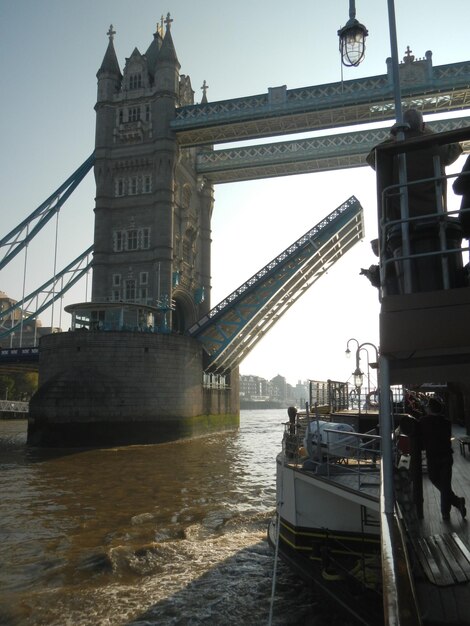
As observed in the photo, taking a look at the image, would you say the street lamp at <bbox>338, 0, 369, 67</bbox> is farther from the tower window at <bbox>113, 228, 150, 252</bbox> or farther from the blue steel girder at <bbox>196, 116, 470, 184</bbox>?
the blue steel girder at <bbox>196, 116, 470, 184</bbox>

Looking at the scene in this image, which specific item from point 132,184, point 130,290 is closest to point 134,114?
point 132,184

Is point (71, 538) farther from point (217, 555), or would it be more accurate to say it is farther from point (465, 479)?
point (465, 479)

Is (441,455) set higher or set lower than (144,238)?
lower

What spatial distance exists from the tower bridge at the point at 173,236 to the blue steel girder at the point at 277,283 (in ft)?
0.31

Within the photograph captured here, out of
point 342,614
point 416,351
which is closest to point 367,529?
point 342,614

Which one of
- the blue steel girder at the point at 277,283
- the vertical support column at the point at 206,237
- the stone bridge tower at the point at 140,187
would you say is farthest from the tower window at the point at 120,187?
the blue steel girder at the point at 277,283

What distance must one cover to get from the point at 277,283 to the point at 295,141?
1531cm

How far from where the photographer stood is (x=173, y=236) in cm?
3809

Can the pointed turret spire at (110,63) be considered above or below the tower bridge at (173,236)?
above

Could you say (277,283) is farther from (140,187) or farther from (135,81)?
(135,81)

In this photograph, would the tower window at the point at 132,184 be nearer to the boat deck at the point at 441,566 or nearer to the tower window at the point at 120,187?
the tower window at the point at 120,187

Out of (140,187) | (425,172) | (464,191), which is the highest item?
(140,187)

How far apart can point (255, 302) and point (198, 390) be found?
7.11 m

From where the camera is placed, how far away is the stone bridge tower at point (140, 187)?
121 ft
